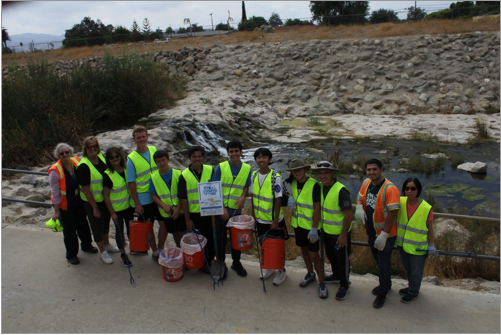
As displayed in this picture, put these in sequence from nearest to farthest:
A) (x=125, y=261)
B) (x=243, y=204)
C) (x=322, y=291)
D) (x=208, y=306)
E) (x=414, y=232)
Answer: (x=414, y=232)
(x=208, y=306)
(x=322, y=291)
(x=243, y=204)
(x=125, y=261)

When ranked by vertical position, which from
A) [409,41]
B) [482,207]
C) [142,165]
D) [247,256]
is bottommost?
[482,207]

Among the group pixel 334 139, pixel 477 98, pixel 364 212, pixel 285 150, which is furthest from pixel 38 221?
pixel 477 98

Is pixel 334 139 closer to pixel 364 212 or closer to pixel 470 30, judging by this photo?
pixel 364 212

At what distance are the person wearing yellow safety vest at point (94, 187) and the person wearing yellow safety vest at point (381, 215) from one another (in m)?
3.31

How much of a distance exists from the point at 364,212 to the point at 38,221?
238 inches

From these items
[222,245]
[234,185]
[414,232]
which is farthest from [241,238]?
[414,232]

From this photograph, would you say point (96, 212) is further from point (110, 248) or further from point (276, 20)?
point (276, 20)

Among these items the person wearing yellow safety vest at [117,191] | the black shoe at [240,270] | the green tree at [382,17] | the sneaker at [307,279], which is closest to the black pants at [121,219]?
the person wearing yellow safety vest at [117,191]

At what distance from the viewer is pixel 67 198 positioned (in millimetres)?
5195

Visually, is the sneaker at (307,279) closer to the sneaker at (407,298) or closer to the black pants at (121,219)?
the sneaker at (407,298)

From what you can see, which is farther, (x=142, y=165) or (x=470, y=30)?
(x=470, y=30)

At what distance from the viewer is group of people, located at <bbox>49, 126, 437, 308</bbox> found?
4.16 m

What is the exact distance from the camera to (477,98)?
61.0 feet

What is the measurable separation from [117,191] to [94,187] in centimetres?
30
